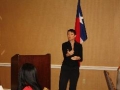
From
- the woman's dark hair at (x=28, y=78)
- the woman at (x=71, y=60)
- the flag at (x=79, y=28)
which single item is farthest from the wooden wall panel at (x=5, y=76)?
the woman's dark hair at (x=28, y=78)

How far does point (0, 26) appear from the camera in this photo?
4945 millimetres

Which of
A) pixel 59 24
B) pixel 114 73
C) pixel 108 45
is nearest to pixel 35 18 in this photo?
pixel 59 24

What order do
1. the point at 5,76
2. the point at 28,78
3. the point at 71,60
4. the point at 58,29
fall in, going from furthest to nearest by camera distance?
1. the point at 5,76
2. the point at 58,29
3. the point at 71,60
4. the point at 28,78

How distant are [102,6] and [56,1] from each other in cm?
112

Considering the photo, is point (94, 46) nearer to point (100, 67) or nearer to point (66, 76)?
point (100, 67)

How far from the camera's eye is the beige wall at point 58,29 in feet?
15.3

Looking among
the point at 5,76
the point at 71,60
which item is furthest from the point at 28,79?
the point at 5,76

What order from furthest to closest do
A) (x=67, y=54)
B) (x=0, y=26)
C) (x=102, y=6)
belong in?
(x=0, y=26) < (x=102, y=6) < (x=67, y=54)

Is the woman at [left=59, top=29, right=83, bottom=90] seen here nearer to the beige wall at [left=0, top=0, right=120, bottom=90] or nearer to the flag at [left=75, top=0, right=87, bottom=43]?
the flag at [left=75, top=0, right=87, bottom=43]

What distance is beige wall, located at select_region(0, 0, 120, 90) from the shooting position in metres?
4.65

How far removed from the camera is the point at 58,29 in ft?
15.6

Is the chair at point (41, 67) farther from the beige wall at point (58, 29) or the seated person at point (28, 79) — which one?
the beige wall at point (58, 29)

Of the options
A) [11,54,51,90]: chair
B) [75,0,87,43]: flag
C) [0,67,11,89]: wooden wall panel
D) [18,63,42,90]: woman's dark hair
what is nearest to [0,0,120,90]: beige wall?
[75,0,87,43]: flag

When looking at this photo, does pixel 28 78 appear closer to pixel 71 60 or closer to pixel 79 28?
pixel 71 60
